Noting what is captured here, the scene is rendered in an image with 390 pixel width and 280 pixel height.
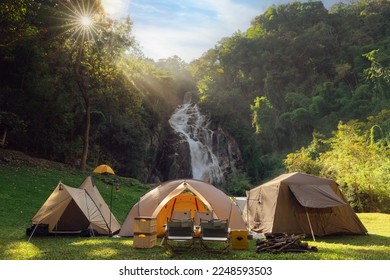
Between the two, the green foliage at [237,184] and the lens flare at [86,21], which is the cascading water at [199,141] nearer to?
the green foliage at [237,184]

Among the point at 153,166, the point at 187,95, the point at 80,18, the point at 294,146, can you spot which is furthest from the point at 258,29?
the point at 80,18

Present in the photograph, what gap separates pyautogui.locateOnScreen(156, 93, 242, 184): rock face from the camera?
30969 millimetres

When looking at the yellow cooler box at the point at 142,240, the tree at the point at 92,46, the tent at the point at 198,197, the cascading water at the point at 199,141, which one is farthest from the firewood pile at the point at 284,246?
the cascading water at the point at 199,141

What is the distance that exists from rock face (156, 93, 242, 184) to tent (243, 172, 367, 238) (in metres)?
19.7

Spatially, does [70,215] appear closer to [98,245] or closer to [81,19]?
[98,245]

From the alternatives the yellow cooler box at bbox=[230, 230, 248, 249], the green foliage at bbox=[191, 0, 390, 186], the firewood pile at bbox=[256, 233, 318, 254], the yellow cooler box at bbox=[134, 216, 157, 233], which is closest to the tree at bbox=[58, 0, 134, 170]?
the yellow cooler box at bbox=[134, 216, 157, 233]

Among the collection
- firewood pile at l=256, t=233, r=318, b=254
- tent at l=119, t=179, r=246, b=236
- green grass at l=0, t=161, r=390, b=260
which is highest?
tent at l=119, t=179, r=246, b=236

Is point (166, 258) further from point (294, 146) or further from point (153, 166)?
point (294, 146)

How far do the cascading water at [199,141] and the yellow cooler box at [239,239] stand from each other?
2241 centimetres

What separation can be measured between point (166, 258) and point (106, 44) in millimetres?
18990

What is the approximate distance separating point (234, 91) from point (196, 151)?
14.0m

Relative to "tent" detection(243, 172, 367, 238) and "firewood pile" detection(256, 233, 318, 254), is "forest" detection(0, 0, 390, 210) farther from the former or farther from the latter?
"firewood pile" detection(256, 233, 318, 254)

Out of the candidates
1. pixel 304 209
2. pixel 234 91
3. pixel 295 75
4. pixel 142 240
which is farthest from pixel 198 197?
pixel 295 75

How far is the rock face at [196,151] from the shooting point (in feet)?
102
